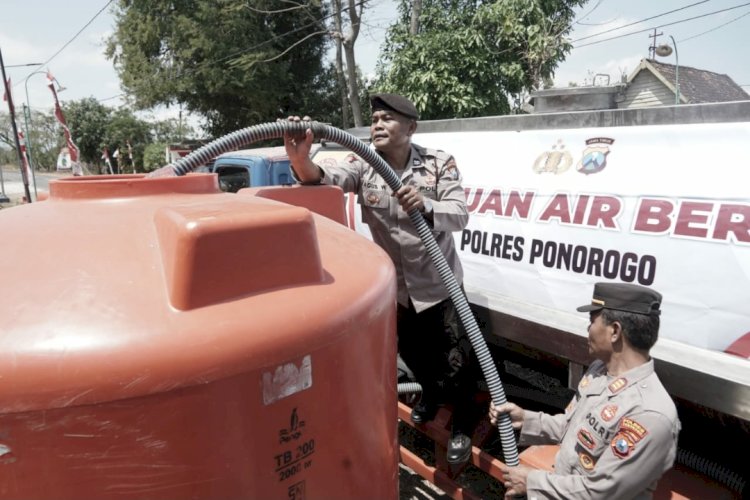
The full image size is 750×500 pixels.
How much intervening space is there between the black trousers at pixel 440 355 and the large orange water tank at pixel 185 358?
1.08m

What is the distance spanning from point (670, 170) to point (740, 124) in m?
0.29

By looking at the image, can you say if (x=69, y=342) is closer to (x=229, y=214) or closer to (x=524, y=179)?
(x=229, y=214)

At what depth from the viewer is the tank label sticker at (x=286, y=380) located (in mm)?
1147

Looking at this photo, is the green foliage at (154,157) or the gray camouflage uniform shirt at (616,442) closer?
the gray camouflage uniform shirt at (616,442)

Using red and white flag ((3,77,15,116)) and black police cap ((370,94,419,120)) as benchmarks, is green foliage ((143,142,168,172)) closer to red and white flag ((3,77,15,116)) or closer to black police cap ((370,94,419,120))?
red and white flag ((3,77,15,116))

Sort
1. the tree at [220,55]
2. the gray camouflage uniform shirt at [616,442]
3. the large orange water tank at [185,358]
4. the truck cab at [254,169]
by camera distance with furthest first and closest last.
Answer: the tree at [220,55], the truck cab at [254,169], the gray camouflage uniform shirt at [616,442], the large orange water tank at [185,358]

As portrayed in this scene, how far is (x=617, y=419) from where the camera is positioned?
5.39 ft

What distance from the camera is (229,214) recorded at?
118 cm

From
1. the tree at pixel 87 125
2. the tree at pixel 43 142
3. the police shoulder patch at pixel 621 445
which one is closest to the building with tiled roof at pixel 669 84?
the police shoulder patch at pixel 621 445

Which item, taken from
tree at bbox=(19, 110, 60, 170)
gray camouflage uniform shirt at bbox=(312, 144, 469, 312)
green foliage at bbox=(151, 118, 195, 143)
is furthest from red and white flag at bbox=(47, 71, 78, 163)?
tree at bbox=(19, 110, 60, 170)

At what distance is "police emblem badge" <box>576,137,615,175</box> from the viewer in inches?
100.0

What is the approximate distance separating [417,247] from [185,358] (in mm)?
1519

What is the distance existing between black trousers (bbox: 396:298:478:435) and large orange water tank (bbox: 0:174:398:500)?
1.08m

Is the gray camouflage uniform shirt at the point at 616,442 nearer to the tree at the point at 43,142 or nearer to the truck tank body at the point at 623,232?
the truck tank body at the point at 623,232
